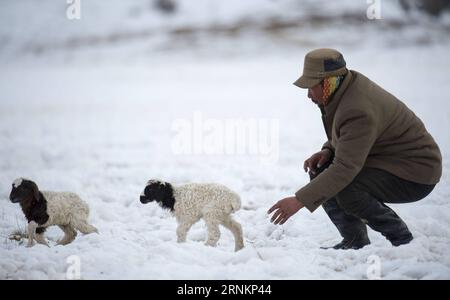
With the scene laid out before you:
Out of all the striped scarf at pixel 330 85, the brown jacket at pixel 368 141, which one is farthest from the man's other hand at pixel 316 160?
the striped scarf at pixel 330 85

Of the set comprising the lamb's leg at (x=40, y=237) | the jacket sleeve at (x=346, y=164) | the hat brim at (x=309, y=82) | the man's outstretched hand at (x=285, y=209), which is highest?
the hat brim at (x=309, y=82)

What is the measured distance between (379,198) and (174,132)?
21.7 ft

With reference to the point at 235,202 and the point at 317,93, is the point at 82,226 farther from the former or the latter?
the point at 317,93

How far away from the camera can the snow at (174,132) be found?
156 inches

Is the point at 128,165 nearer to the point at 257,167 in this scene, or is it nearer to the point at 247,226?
the point at 257,167

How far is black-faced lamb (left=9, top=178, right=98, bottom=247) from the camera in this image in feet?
14.5

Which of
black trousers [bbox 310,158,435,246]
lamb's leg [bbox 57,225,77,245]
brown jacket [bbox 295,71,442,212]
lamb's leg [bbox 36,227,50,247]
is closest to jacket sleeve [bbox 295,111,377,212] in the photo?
brown jacket [bbox 295,71,442,212]

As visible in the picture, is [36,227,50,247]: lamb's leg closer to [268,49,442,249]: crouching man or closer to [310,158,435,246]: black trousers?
[268,49,442,249]: crouching man

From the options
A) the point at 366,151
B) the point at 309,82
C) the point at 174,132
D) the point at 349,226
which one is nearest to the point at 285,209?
the point at 366,151

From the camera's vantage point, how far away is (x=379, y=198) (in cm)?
404

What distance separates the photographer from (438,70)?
1129 cm

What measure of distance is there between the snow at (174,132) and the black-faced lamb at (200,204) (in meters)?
0.18

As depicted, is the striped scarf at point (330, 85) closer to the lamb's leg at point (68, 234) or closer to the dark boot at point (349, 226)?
the dark boot at point (349, 226)
